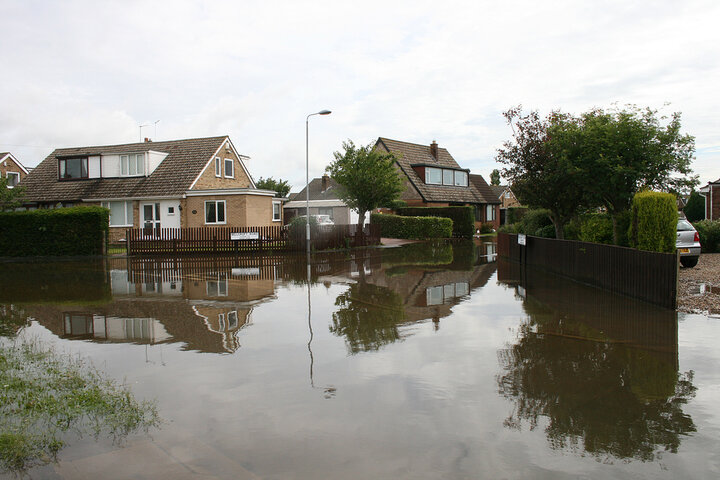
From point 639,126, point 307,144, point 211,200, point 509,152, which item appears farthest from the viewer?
point 211,200

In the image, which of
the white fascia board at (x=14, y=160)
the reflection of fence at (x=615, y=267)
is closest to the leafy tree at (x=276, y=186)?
the white fascia board at (x=14, y=160)

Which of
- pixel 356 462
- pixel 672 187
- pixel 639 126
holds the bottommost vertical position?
pixel 356 462

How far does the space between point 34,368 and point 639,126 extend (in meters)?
15.8

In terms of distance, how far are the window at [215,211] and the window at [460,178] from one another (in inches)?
1095

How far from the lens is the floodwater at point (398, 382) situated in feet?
15.3

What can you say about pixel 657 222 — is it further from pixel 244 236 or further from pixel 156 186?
pixel 156 186

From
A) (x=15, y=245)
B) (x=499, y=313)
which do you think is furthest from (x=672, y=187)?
(x=15, y=245)

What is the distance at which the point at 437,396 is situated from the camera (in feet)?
20.3

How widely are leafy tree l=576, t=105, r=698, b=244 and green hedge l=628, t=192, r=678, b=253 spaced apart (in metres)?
3.36

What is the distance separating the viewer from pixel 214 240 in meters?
29.2

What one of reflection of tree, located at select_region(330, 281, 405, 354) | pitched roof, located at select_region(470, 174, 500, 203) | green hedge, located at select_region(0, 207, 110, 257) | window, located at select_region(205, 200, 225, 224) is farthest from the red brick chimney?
reflection of tree, located at select_region(330, 281, 405, 354)

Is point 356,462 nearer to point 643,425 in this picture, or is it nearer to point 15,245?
point 643,425

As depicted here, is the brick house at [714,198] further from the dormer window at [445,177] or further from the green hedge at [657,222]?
the green hedge at [657,222]

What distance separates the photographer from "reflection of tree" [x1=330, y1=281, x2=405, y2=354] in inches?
348
